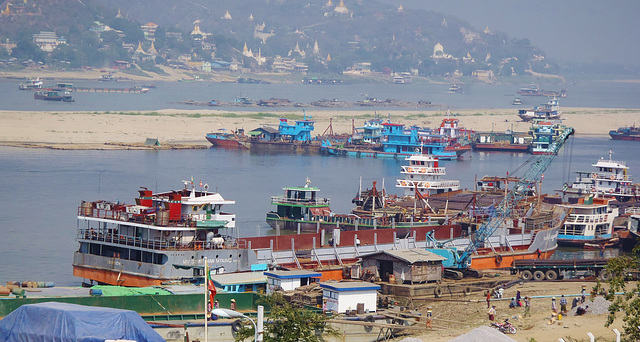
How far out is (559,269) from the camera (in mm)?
44625

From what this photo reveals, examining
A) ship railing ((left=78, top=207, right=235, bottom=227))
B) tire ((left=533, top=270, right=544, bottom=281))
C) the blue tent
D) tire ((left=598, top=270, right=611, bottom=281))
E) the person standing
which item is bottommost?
tire ((left=533, top=270, right=544, bottom=281))

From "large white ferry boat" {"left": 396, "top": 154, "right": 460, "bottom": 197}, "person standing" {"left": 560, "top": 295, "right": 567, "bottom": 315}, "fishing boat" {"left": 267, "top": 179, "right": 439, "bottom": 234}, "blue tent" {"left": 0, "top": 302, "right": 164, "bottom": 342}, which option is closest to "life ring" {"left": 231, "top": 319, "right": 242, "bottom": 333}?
"blue tent" {"left": 0, "top": 302, "right": 164, "bottom": 342}

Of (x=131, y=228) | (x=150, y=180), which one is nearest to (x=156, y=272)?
(x=131, y=228)

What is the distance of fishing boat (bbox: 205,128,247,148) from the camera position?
389ft

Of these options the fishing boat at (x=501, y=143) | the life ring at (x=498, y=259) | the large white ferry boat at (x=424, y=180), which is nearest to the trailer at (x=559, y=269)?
the life ring at (x=498, y=259)

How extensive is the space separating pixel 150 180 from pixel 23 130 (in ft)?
136

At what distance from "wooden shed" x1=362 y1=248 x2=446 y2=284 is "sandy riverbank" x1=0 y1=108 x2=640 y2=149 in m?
72.6

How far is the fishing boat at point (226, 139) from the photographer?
118 m

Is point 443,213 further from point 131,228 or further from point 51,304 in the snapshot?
point 51,304

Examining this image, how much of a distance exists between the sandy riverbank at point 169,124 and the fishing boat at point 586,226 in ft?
208

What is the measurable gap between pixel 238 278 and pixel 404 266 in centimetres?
682

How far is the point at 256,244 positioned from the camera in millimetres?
42188

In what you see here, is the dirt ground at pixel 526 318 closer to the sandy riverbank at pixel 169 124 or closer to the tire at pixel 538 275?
the tire at pixel 538 275

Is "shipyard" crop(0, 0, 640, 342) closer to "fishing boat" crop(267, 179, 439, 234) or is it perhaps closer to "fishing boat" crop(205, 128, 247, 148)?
"fishing boat" crop(267, 179, 439, 234)
